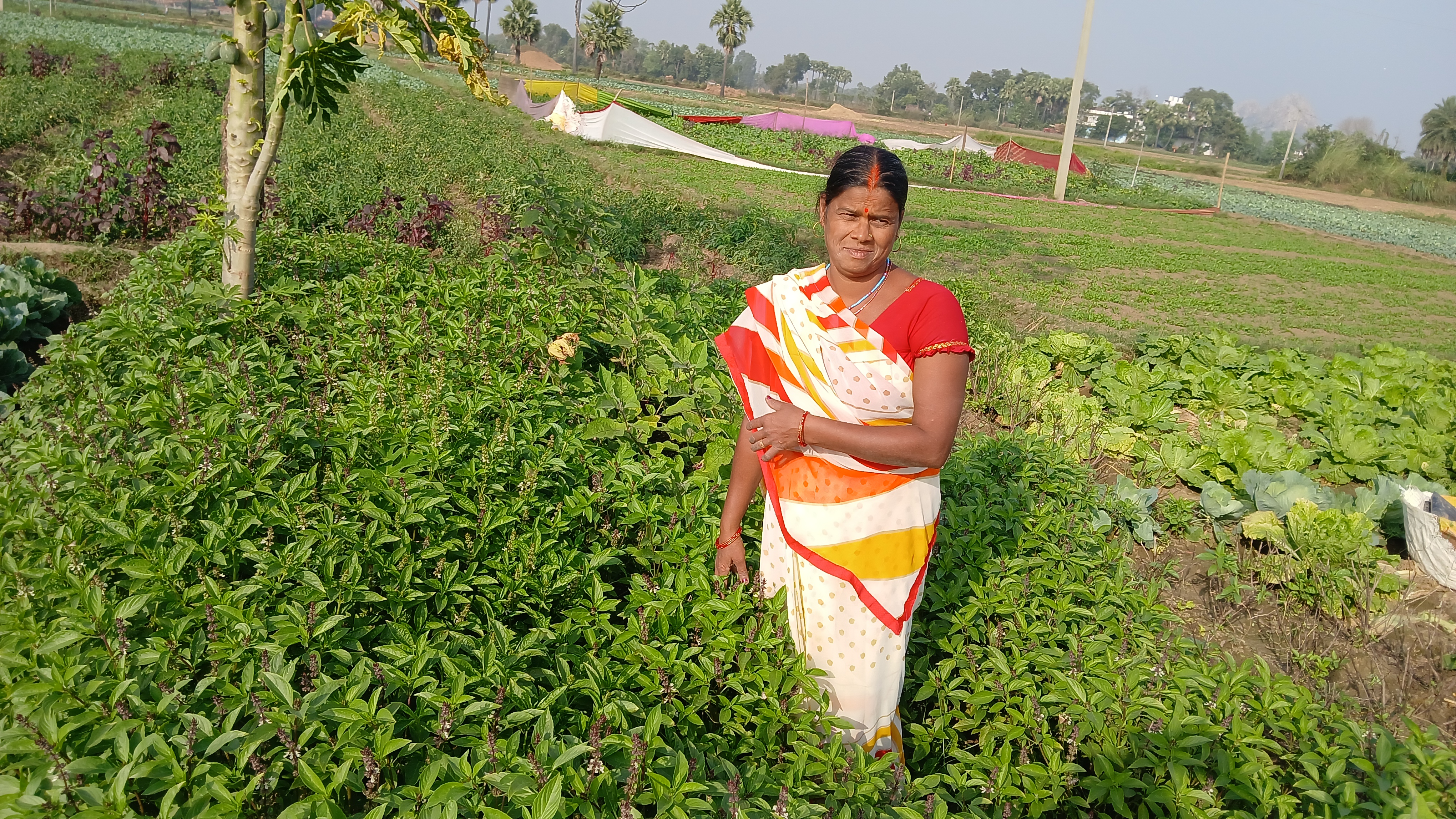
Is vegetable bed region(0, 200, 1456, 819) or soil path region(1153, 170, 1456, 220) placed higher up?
soil path region(1153, 170, 1456, 220)

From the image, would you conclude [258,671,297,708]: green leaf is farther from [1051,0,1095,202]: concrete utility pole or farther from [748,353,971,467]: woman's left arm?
[1051,0,1095,202]: concrete utility pole

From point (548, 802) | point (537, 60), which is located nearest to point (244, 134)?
point (548, 802)

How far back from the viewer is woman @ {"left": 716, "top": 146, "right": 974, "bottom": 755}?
1740 millimetres

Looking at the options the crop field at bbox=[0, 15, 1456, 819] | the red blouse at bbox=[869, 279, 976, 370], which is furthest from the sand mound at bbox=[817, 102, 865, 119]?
the red blouse at bbox=[869, 279, 976, 370]

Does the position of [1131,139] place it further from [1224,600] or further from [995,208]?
[1224,600]

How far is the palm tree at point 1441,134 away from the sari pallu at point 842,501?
74.2 meters

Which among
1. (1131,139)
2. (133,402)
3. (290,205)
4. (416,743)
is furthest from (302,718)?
(1131,139)

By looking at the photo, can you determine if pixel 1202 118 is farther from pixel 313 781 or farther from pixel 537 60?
pixel 313 781

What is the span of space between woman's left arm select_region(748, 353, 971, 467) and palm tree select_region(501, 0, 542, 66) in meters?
72.4

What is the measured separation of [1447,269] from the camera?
18.6m

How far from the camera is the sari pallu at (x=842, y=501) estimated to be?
1822mm

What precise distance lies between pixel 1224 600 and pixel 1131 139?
429ft

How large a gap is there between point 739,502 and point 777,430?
1.17 ft

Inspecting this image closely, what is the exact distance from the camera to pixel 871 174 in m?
1.74
